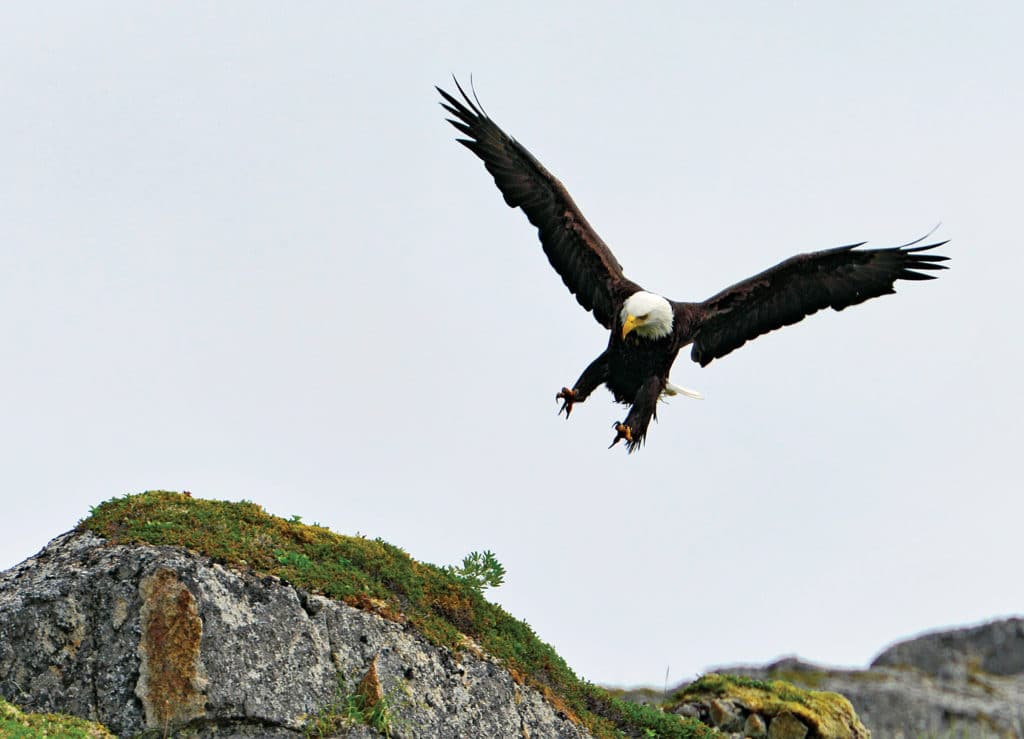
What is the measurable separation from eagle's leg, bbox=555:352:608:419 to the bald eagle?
0.5 inches

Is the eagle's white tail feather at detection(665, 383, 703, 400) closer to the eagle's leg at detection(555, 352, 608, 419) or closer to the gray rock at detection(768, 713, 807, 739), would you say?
the eagle's leg at detection(555, 352, 608, 419)

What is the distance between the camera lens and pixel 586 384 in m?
15.2

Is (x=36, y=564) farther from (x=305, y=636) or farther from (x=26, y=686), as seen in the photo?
(x=305, y=636)

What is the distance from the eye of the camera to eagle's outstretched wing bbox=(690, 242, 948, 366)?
1573cm

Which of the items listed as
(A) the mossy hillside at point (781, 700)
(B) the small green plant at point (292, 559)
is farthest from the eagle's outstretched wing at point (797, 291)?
(B) the small green plant at point (292, 559)

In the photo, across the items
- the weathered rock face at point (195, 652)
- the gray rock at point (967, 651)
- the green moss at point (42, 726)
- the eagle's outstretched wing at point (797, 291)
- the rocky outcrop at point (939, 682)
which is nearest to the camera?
the green moss at point (42, 726)

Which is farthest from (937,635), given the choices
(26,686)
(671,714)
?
(26,686)

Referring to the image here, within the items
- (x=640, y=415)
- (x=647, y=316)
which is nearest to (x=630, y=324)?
(x=647, y=316)

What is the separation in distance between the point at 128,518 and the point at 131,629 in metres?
1.68

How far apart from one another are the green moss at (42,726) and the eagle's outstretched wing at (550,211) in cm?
856

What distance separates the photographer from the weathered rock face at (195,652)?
10484 mm

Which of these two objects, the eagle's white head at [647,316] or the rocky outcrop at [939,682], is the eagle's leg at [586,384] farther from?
the rocky outcrop at [939,682]

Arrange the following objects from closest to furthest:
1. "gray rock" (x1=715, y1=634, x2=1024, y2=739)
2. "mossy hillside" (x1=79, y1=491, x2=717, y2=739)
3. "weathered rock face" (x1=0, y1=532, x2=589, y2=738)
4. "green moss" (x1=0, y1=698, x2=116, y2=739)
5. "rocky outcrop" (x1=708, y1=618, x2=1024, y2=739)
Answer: "green moss" (x1=0, y1=698, x2=116, y2=739)
"weathered rock face" (x1=0, y1=532, x2=589, y2=738)
"mossy hillside" (x1=79, y1=491, x2=717, y2=739)
"gray rock" (x1=715, y1=634, x2=1024, y2=739)
"rocky outcrop" (x1=708, y1=618, x2=1024, y2=739)

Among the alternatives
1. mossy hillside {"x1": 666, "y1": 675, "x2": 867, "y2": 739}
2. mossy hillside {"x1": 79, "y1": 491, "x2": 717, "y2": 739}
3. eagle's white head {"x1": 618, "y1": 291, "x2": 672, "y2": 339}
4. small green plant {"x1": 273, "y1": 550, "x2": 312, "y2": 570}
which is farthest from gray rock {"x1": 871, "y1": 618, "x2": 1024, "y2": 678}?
small green plant {"x1": 273, "y1": 550, "x2": 312, "y2": 570}
